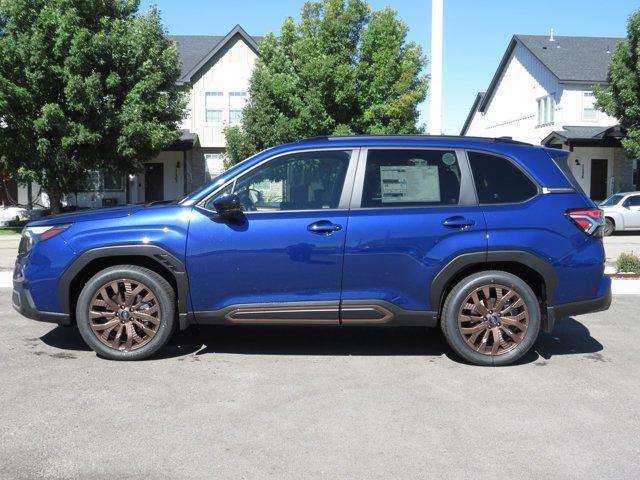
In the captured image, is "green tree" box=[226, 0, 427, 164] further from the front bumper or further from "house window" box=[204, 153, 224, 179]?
the front bumper

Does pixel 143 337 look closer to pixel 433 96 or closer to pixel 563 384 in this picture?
pixel 563 384

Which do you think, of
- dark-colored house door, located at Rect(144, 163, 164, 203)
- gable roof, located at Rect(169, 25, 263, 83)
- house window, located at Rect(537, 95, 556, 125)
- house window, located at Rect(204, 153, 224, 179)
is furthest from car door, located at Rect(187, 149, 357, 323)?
house window, located at Rect(537, 95, 556, 125)

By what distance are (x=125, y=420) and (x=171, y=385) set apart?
28.7 inches

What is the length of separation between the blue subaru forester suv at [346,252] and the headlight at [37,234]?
2cm

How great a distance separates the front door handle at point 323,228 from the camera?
5371 mm

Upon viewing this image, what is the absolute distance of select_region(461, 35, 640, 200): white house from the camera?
1169 inches

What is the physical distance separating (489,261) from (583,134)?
25871mm

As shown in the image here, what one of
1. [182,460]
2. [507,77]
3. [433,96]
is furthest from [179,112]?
[507,77]

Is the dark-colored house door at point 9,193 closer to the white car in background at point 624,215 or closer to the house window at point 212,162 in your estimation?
the house window at point 212,162

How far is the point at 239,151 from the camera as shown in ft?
76.7

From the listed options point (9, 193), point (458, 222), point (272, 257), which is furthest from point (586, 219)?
point (9, 193)

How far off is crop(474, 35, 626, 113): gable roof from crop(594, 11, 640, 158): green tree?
444 centimetres

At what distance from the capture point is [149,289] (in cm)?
550

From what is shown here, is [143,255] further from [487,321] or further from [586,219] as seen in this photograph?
[586,219]
